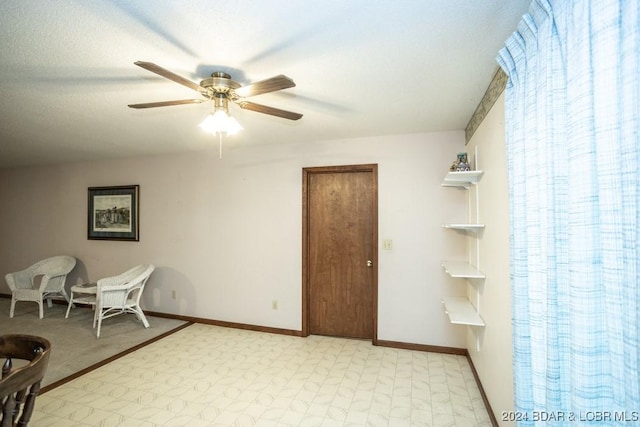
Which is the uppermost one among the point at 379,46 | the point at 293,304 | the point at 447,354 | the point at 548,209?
the point at 379,46

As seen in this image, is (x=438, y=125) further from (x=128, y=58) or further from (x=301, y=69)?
(x=128, y=58)

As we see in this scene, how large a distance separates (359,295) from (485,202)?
5.99 ft

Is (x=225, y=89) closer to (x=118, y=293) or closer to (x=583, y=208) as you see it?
(x=583, y=208)

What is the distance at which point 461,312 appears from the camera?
261 cm

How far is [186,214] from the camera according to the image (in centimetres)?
432

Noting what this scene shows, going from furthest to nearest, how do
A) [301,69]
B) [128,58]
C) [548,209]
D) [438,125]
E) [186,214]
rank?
[186,214] → [438,125] → [301,69] → [128,58] → [548,209]

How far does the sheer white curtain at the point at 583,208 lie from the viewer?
2.46ft

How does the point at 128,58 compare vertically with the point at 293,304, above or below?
above

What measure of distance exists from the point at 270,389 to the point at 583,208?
2.53m

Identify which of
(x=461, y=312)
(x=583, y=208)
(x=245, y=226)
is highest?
(x=583, y=208)

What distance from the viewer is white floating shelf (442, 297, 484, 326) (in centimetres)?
237

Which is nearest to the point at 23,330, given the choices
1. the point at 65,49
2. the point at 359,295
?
the point at 65,49

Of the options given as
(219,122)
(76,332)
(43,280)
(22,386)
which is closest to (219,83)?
(219,122)

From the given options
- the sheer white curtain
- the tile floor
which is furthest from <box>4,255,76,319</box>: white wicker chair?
the sheer white curtain
